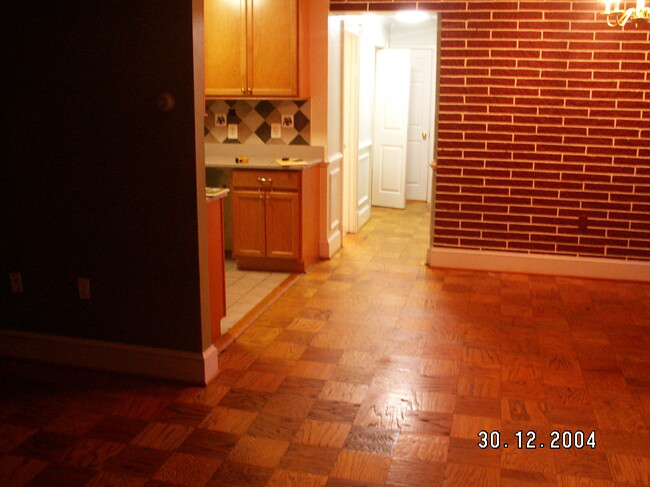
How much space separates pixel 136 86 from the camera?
3.01 meters

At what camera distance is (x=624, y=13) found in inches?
168

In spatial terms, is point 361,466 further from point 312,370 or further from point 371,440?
point 312,370

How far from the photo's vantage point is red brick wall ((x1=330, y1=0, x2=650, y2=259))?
4.80m

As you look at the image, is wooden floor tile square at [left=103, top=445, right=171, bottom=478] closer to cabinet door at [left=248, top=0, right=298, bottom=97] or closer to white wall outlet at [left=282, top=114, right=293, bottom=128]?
cabinet door at [left=248, top=0, right=298, bottom=97]

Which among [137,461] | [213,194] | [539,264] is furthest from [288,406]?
[539,264]

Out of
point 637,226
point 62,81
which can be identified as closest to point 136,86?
point 62,81

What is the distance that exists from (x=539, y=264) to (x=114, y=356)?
331 centimetres

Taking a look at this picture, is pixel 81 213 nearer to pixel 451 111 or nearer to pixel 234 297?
pixel 234 297

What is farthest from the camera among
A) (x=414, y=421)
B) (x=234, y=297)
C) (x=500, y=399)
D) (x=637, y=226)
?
(x=637, y=226)

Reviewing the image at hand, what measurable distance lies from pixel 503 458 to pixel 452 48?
339 cm

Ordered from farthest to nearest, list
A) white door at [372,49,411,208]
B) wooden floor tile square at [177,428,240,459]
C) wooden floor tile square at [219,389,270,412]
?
white door at [372,49,411,208] < wooden floor tile square at [219,389,270,412] < wooden floor tile square at [177,428,240,459]

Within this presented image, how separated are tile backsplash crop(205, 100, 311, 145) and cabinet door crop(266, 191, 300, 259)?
644 mm

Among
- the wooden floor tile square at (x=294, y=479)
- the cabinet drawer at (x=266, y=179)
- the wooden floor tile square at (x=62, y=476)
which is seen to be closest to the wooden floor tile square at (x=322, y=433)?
the wooden floor tile square at (x=294, y=479)

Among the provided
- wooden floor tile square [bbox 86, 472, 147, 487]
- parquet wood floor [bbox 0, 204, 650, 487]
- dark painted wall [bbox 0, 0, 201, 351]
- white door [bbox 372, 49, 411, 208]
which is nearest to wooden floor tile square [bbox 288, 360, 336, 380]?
parquet wood floor [bbox 0, 204, 650, 487]
